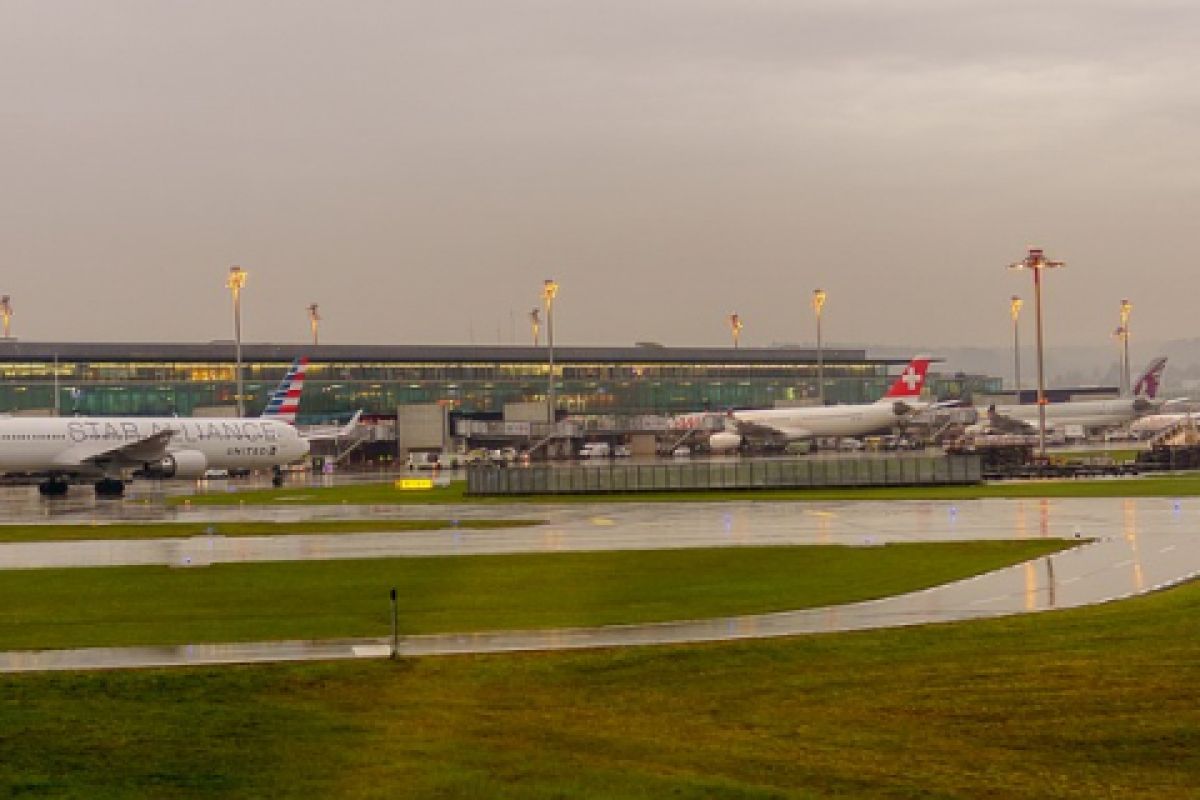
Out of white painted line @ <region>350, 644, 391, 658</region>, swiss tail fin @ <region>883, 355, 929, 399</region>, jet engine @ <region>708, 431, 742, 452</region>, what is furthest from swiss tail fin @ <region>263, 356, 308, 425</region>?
white painted line @ <region>350, 644, 391, 658</region>

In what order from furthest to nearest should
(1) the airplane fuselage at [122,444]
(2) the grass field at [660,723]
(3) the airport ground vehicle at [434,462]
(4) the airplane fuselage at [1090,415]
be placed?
(4) the airplane fuselage at [1090,415]
(3) the airport ground vehicle at [434,462]
(1) the airplane fuselage at [122,444]
(2) the grass field at [660,723]

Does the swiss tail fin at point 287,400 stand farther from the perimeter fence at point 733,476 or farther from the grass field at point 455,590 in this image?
the grass field at point 455,590

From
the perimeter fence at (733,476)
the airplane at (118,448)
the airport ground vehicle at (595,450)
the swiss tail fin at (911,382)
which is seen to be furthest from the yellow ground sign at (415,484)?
the swiss tail fin at (911,382)

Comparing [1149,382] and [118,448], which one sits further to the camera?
[1149,382]

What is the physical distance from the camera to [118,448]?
8200cm

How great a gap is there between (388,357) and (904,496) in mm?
120014

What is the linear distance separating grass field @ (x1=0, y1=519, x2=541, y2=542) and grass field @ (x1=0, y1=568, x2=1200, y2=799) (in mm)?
29550

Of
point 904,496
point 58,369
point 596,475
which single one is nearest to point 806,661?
point 904,496

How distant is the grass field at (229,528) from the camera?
50719 millimetres

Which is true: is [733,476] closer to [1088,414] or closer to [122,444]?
[122,444]

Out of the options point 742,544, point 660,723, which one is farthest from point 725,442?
point 660,723

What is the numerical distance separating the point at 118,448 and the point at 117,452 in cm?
79

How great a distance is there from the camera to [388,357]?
182 meters

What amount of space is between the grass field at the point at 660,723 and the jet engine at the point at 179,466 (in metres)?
63.8
